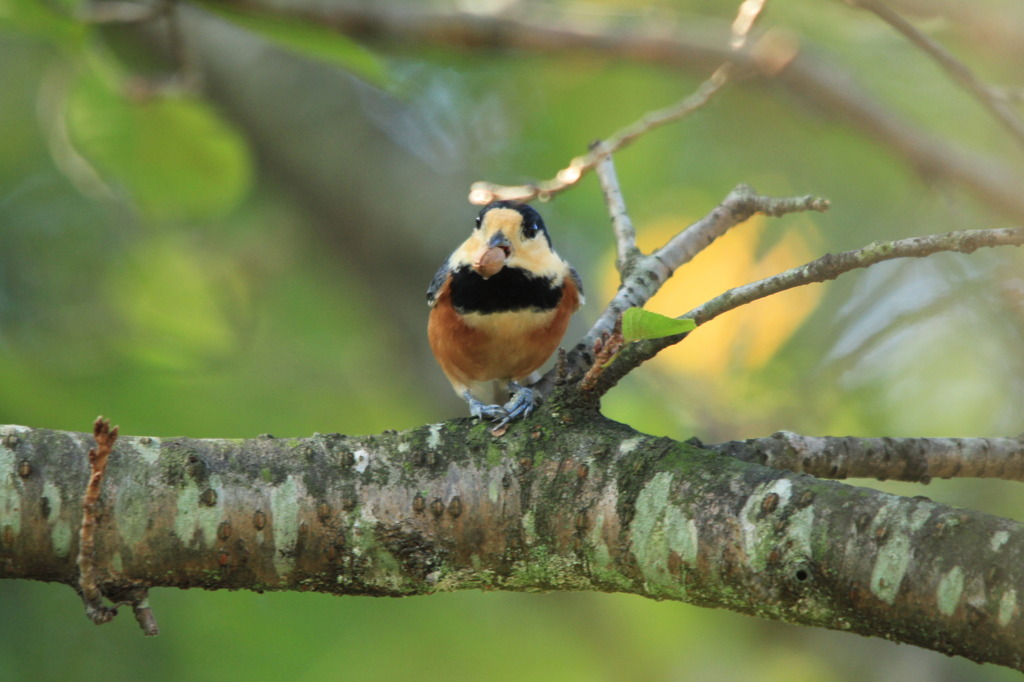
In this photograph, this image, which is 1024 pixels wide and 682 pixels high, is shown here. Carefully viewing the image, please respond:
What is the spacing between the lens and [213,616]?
15.4 ft

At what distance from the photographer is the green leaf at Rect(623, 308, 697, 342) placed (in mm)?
1928

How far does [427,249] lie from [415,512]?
3772 mm

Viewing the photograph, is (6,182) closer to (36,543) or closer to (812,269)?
(36,543)

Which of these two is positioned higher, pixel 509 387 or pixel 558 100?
pixel 558 100

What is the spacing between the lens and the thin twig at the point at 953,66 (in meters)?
2.44

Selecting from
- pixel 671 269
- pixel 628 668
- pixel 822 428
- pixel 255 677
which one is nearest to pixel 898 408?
pixel 822 428

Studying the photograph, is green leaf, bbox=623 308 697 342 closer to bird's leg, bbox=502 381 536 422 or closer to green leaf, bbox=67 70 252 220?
bird's leg, bbox=502 381 536 422

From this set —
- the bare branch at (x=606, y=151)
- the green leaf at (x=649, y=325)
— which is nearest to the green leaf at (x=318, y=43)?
the bare branch at (x=606, y=151)

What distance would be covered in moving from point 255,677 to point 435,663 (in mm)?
1147

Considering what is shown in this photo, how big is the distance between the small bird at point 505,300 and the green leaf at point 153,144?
1.28 metres

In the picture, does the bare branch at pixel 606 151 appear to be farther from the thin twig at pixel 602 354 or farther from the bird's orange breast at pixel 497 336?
the bird's orange breast at pixel 497 336

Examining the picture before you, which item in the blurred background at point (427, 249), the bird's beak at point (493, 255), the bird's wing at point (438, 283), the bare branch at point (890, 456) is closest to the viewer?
the bare branch at point (890, 456)

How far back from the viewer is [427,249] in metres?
5.99

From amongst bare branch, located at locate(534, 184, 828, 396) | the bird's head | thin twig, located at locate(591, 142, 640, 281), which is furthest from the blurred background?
thin twig, located at locate(591, 142, 640, 281)
